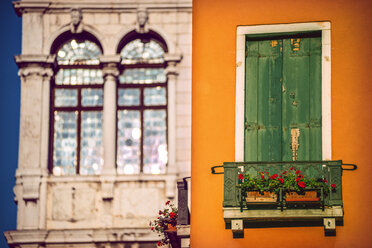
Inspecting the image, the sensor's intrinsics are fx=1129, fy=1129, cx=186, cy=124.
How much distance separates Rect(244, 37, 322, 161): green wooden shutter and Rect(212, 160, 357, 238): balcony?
0.31 metres

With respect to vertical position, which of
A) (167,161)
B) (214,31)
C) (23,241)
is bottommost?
(23,241)

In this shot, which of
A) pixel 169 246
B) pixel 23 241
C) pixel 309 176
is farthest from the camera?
pixel 23 241

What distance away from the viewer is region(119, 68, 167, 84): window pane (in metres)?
22.2

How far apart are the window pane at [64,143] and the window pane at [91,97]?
1.06 feet

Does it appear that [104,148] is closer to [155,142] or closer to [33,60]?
[155,142]

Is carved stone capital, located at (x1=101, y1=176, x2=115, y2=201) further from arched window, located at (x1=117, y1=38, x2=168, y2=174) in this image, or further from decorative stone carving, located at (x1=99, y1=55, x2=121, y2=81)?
decorative stone carving, located at (x1=99, y1=55, x2=121, y2=81)

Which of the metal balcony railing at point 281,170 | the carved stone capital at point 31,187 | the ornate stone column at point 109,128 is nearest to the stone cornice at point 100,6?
the ornate stone column at point 109,128

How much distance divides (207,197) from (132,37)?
325 inches

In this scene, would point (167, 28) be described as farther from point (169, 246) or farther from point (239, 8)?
point (239, 8)

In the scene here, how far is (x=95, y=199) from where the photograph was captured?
2147 centimetres

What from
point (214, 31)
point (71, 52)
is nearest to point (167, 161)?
point (71, 52)

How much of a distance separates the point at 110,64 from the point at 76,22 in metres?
1.08

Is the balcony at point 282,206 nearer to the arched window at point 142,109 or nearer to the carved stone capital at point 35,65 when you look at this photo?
the arched window at point 142,109

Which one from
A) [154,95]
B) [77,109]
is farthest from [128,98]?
[77,109]
